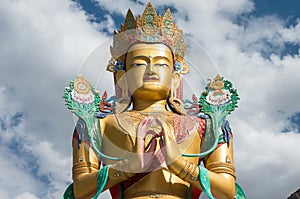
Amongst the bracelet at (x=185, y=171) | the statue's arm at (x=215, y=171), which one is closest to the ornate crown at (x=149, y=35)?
the statue's arm at (x=215, y=171)

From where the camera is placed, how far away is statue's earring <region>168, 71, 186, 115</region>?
8555mm

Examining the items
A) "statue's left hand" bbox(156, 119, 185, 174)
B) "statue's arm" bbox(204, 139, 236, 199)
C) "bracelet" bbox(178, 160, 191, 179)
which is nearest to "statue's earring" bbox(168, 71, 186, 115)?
"statue's arm" bbox(204, 139, 236, 199)

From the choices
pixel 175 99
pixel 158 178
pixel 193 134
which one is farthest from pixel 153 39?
pixel 158 178

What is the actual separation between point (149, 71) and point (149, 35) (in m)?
0.62

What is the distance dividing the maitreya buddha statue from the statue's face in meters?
0.01

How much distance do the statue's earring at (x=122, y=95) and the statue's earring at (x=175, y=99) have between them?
60 centimetres

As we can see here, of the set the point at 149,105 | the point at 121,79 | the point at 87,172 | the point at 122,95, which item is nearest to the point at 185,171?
the point at 87,172

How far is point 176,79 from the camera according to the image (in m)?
8.85

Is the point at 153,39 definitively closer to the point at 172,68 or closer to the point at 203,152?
the point at 172,68

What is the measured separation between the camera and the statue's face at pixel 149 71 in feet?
27.4

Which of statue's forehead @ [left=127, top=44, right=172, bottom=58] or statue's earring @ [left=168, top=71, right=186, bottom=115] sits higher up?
statue's forehead @ [left=127, top=44, right=172, bottom=58]

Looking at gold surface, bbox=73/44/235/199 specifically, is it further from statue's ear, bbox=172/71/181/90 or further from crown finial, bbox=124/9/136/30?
crown finial, bbox=124/9/136/30

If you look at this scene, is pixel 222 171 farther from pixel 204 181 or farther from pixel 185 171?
pixel 185 171

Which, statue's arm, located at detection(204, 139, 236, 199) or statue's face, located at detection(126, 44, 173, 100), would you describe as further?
statue's face, located at detection(126, 44, 173, 100)
